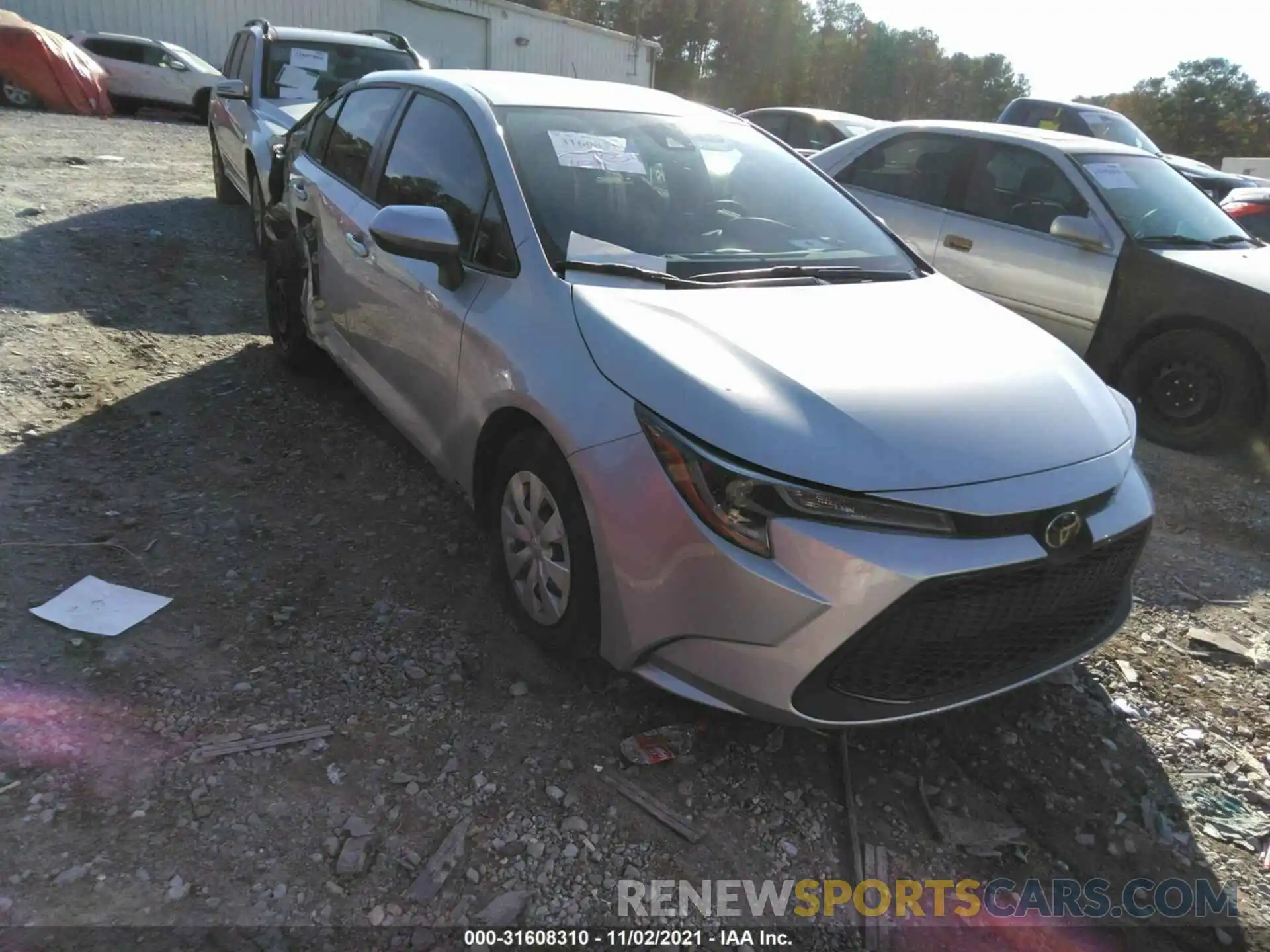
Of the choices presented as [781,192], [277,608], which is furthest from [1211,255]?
[277,608]

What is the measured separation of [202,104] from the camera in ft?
59.5

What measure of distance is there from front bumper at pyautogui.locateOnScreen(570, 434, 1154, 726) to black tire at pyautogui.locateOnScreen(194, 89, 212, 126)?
19.0 m

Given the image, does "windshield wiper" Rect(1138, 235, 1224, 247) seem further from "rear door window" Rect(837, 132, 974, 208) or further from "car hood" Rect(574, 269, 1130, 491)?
"car hood" Rect(574, 269, 1130, 491)

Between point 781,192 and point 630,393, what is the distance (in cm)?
157

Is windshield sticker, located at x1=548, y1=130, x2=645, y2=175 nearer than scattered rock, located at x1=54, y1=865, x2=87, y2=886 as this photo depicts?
No

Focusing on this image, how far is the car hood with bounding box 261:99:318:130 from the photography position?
6879mm

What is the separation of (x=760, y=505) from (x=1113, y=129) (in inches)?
453

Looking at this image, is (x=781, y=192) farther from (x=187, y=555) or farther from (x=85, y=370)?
(x=85, y=370)

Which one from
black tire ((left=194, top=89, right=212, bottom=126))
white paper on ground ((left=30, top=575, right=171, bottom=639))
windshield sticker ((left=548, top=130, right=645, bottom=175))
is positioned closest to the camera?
white paper on ground ((left=30, top=575, right=171, bottom=639))

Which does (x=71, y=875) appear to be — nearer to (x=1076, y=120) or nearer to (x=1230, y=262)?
(x=1230, y=262)

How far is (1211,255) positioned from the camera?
529 centimetres

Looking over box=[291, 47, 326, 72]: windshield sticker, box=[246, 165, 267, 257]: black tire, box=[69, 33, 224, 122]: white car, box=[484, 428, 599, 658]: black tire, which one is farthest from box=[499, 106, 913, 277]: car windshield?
box=[69, 33, 224, 122]: white car

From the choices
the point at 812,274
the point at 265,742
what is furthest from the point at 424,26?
the point at 265,742

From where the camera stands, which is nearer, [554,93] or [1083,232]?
[554,93]
